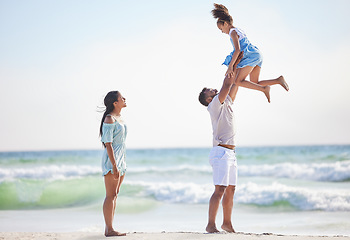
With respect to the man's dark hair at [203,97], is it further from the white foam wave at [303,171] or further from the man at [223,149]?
the white foam wave at [303,171]

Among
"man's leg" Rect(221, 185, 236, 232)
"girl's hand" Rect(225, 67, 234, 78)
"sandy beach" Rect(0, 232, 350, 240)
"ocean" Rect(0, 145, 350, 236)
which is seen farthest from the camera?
"ocean" Rect(0, 145, 350, 236)

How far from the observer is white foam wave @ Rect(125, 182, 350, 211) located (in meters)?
8.71

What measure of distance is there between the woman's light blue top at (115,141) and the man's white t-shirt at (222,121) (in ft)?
2.76

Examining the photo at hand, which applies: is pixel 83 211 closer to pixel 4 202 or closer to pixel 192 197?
pixel 192 197

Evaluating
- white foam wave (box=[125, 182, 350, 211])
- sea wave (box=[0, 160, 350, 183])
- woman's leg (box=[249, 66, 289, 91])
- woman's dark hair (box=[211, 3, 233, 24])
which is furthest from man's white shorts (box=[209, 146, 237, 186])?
sea wave (box=[0, 160, 350, 183])

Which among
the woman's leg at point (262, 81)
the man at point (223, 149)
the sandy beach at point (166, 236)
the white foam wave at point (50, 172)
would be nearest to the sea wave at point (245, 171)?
the white foam wave at point (50, 172)

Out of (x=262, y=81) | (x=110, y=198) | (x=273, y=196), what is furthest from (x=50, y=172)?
(x=262, y=81)

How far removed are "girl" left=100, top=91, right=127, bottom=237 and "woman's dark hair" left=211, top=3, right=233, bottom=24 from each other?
4.00 ft

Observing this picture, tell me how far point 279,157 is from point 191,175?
548cm

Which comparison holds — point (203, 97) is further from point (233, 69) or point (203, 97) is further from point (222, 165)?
point (222, 165)

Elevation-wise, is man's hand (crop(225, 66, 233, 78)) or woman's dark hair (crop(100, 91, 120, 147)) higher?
man's hand (crop(225, 66, 233, 78))

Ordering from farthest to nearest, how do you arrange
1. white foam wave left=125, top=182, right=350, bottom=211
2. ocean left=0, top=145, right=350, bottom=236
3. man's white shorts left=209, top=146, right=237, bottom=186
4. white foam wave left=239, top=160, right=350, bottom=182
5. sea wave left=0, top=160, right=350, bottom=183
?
sea wave left=0, top=160, right=350, bottom=183 < white foam wave left=239, top=160, right=350, bottom=182 < white foam wave left=125, top=182, right=350, bottom=211 < ocean left=0, top=145, right=350, bottom=236 < man's white shorts left=209, top=146, right=237, bottom=186

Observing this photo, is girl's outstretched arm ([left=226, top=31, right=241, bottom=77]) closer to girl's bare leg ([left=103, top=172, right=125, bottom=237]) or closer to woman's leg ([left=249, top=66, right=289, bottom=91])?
woman's leg ([left=249, top=66, right=289, bottom=91])

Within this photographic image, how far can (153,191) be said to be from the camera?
1128 centimetres
